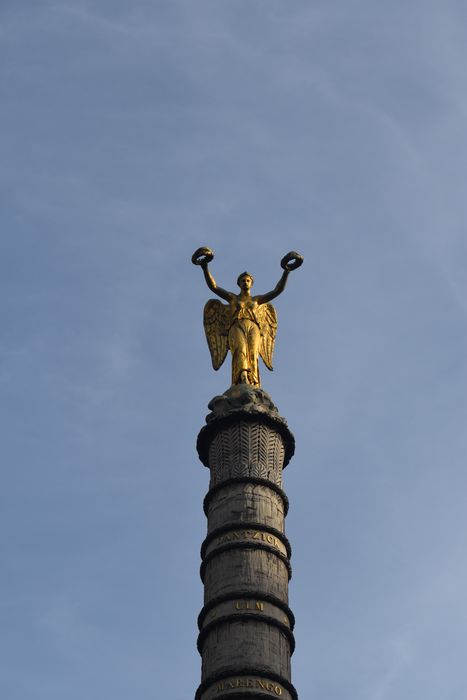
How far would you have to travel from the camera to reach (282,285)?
27547 mm

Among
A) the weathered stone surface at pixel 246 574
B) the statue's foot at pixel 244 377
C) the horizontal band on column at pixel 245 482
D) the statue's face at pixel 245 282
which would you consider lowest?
the weathered stone surface at pixel 246 574

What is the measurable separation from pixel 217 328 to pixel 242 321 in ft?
2.25

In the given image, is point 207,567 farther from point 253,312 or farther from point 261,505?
point 253,312

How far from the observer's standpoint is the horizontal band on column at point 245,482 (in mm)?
23828

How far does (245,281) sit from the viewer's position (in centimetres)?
2795

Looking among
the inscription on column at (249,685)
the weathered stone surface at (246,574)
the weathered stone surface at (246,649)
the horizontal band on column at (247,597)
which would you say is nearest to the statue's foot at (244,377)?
the weathered stone surface at (246,574)

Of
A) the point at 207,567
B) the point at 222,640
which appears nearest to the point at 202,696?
the point at 222,640

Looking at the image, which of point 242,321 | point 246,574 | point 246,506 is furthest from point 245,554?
point 242,321

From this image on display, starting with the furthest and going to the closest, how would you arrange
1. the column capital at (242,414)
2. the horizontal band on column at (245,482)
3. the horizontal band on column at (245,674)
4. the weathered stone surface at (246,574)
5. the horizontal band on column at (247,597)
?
the column capital at (242,414), the horizontal band on column at (245,482), the weathered stone surface at (246,574), the horizontal band on column at (247,597), the horizontal band on column at (245,674)

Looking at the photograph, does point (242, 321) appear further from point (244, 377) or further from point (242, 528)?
point (242, 528)

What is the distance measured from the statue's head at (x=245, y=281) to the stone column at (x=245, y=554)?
305 centimetres

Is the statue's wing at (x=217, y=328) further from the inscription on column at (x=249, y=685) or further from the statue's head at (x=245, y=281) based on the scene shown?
the inscription on column at (x=249, y=685)

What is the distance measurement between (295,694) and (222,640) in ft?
4.94

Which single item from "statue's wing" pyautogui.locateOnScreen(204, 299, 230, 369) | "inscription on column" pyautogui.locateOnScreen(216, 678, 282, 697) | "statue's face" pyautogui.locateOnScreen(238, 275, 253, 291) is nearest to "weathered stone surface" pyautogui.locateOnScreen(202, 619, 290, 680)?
"inscription on column" pyautogui.locateOnScreen(216, 678, 282, 697)
